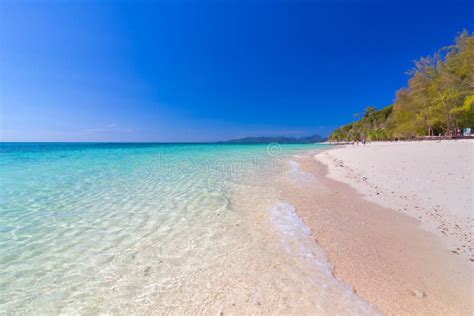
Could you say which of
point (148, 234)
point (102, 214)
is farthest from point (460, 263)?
point (102, 214)

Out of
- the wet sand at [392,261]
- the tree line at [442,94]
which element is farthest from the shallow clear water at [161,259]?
the tree line at [442,94]

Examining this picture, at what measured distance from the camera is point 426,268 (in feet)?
9.66

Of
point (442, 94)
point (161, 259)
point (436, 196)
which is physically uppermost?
point (442, 94)

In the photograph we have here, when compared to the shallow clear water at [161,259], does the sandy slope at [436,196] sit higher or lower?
higher

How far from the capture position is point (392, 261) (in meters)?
3.14

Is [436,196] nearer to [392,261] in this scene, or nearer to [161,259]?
[392,261]

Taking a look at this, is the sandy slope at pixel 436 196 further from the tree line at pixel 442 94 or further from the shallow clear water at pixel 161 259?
the tree line at pixel 442 94

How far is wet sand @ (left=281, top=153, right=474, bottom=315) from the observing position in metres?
2.36

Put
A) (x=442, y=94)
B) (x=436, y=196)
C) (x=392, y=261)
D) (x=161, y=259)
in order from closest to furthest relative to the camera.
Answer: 1. (x=392, y=261)
2. (x=161, y=259)
3. (x=436, y=196)
4. (x=442, y=94)

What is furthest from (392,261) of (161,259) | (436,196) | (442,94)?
(442,94)

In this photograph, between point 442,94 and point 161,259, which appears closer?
point 161,259

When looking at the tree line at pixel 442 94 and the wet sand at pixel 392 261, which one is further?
the tree line at pixel 442 94

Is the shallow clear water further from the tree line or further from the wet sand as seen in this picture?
the tree line

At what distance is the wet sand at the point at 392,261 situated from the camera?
2.36 metres
